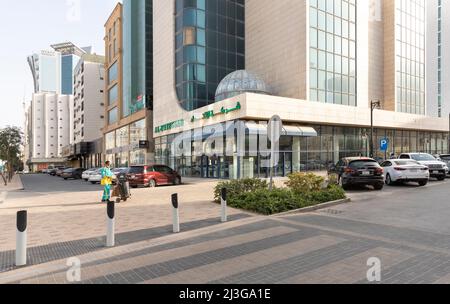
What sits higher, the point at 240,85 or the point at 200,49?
the point at 200,49

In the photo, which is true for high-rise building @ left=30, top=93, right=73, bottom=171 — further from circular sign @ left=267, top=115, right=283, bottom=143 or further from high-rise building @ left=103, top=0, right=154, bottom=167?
circular sign @ left=267, top=115, right=283, bottom=143

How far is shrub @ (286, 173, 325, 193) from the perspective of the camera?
11672mm

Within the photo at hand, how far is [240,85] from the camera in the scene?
3034 centimetres

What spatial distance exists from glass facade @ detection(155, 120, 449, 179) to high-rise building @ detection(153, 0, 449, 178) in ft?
0.31

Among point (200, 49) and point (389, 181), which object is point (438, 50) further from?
point (389, 181)

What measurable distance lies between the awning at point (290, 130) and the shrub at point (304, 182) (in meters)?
12.2

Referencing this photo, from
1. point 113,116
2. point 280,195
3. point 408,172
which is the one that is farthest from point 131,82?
point 280,195

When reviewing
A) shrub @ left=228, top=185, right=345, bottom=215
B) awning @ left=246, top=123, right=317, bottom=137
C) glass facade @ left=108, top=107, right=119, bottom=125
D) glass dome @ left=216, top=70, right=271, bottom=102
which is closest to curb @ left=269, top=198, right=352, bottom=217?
shrub @ left=228, top=185, right=345, bottom=215

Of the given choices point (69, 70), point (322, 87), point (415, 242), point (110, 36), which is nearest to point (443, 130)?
point (322, 87)

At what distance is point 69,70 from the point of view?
618 feet

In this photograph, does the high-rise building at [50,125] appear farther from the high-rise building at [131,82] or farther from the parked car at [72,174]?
the parked car at [72,174]

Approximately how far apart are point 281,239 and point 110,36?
61.1 metres

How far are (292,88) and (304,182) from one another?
21528 millimetres

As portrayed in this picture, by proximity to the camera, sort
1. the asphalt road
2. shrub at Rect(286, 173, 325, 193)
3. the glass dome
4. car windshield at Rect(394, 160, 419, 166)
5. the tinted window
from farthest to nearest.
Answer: the glass dome < the tinted window < car windshield at Rect(394, 160, 419, 166) < shrub at Rect(286, 173, 325, 193) < the asphalt road
